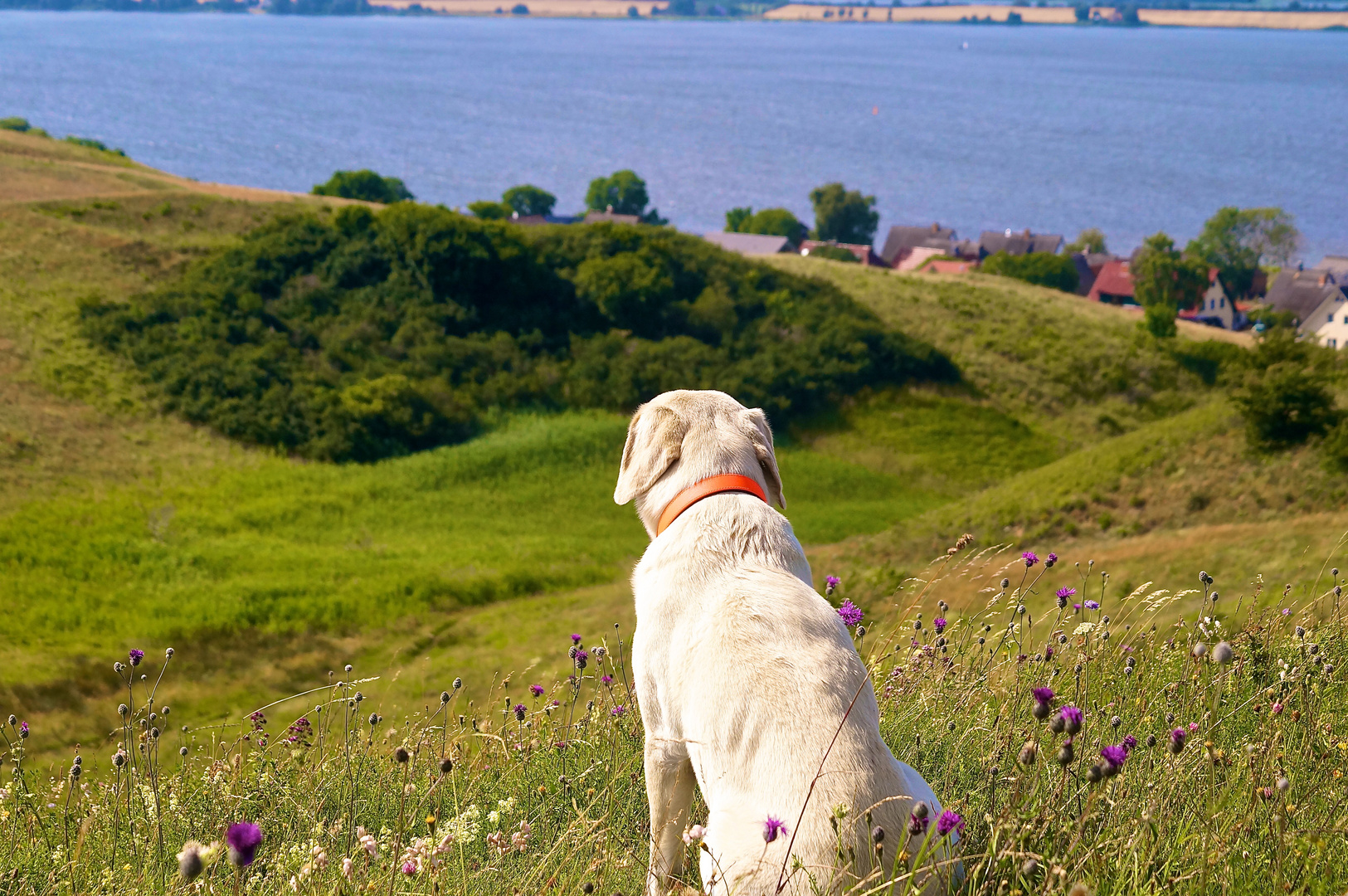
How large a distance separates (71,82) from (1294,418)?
9079 inches

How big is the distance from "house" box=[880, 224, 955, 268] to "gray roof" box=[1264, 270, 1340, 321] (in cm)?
3216

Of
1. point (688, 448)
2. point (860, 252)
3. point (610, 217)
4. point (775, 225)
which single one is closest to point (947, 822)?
point (688, 448)

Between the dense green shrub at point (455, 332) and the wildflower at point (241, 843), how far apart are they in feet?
117

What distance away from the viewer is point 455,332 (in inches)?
1809

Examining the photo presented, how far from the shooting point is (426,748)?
5.97 m

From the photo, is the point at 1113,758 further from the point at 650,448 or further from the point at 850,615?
the point at 650,448

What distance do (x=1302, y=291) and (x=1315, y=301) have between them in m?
2.54

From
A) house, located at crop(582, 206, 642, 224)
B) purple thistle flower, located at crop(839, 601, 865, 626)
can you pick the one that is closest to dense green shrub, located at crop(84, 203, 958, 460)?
purple thistle flower, located at crop(839, 601, 865, 626)

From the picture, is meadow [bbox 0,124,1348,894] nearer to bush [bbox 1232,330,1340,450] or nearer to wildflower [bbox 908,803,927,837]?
wildflower [bbox 908,803,927,837]

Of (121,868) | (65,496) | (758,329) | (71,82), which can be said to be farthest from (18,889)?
(71,82)

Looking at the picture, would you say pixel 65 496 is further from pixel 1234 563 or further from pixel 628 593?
pixel 1234 563

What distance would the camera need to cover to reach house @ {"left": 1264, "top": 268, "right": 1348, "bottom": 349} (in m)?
85.0

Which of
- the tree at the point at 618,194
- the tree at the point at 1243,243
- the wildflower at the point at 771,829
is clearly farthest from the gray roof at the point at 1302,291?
the wildflower at the point at 771,829

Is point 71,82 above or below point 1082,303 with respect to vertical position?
above
